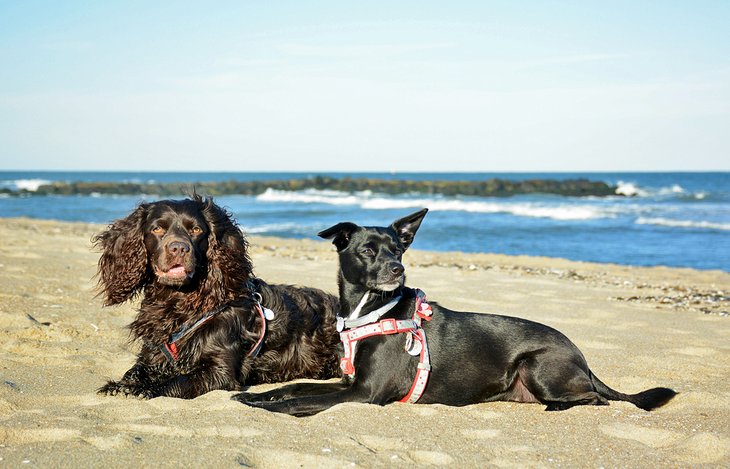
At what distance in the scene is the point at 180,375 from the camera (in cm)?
487

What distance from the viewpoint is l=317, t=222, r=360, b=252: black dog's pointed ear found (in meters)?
5.07

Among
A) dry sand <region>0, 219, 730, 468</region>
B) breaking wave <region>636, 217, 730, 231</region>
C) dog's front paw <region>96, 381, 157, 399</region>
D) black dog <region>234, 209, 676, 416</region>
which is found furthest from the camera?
breaking wave <region>636, 217, 730, 231</region>

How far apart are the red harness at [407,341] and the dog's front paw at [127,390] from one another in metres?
1.34

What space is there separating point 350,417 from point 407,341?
2.62 ft

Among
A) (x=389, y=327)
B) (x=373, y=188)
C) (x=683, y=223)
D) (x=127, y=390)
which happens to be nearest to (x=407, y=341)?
(x=389, y=327)

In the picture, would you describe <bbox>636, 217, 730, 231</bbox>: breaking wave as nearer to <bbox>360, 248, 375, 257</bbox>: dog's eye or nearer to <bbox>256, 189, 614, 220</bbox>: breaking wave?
<bbox>256, 189, 614, 220</bbox>: breaking wave

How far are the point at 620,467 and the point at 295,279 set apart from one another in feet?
23.8

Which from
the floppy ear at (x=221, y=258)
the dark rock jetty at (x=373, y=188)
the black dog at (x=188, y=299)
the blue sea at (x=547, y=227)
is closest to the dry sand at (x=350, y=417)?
the black dog at (x=188, y=299)

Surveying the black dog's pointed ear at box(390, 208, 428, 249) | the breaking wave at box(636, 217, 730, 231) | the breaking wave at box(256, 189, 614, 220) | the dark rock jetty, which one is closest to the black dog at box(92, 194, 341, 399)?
the black dog's pointed ear at box(390, 208, 428, 249)

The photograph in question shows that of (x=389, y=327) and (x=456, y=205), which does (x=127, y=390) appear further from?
(x=456, y=205)

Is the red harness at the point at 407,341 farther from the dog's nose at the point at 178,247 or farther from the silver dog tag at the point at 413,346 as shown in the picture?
the dog's nose at the point at 178,247

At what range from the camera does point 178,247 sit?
4.79 meters

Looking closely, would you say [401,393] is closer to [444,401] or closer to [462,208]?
[444,401]

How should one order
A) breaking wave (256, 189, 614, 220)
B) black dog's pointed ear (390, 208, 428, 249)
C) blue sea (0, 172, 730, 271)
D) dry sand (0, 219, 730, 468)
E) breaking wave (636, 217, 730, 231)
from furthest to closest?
breaking wave (256, 189, 614, 220) < breaking wave (636, 217, 730, 231) < blue sea (0, 172, 730, 271) < black dog's pointed ear (390, 208, 428, 249) < dry sand (0, 219, 730, 468)
